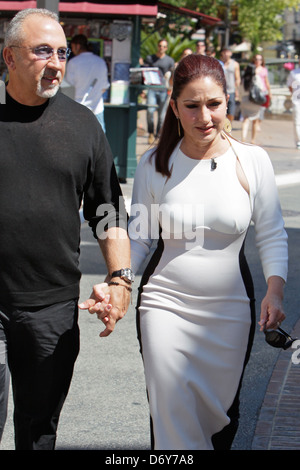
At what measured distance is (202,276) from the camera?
3.25 meters

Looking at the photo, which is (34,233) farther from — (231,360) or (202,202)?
(231,360)

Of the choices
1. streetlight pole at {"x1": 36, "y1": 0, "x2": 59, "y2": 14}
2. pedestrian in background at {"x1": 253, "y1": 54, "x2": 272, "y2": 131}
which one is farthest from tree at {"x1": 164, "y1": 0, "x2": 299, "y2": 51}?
streetlight pole at {"x1": 36, "y1": 0, "x2": 59, "y2": 14}

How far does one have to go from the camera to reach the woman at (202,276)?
3203mm

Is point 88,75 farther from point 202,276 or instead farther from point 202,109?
point 202,276

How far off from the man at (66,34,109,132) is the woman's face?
927 cm

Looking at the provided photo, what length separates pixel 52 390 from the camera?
10.8 ft

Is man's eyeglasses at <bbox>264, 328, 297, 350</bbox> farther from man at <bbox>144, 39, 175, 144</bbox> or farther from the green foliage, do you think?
the green foliage

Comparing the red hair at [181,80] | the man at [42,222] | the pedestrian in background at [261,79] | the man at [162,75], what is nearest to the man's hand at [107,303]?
the man at [42,222]

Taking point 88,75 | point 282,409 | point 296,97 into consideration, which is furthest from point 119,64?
point 282,409

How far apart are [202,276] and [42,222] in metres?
0.63

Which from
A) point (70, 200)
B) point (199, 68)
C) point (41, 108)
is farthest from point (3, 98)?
point (199, 68)

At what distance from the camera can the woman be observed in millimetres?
3203

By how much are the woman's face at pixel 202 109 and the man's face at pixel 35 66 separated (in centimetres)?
49

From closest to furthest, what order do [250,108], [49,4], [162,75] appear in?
[49,4] → [162,75] → [250,108]
